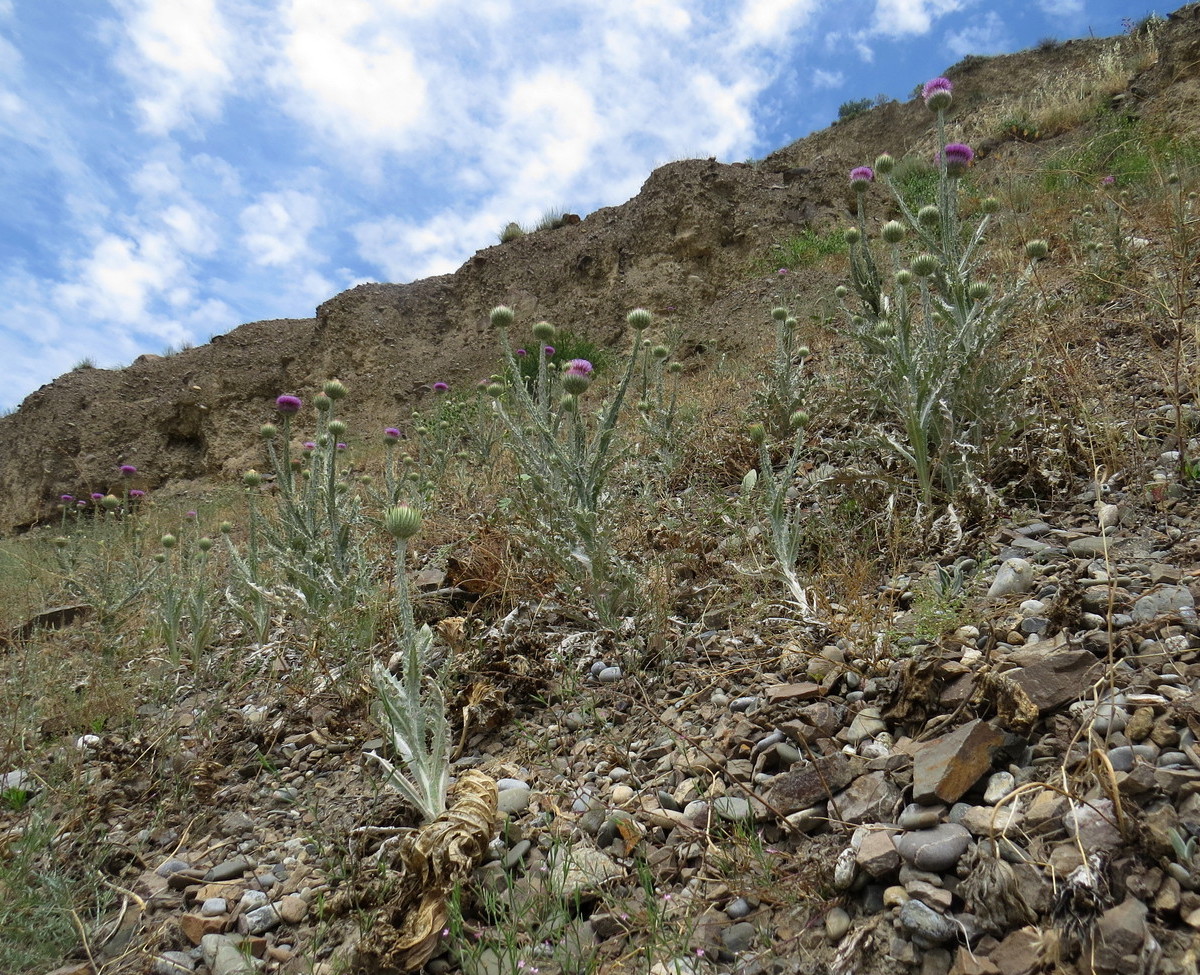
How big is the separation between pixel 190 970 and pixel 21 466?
15914 mm

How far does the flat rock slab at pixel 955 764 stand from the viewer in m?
1.49

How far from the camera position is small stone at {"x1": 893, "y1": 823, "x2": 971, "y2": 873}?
4.41 feet

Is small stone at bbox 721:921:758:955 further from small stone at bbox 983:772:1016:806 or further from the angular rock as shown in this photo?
small stone at bbox 983:772:1016:806

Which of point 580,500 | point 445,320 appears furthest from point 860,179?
point 445,320

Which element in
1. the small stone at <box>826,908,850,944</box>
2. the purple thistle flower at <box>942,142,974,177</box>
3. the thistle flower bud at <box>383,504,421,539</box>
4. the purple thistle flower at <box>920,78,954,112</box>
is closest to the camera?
the small stone at <box>826,908,850,944</box>

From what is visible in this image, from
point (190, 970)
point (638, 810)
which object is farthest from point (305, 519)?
point (638, 810)

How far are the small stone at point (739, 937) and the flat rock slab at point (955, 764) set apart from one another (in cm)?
44

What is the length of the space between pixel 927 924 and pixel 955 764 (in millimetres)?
372

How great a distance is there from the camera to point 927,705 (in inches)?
71.8

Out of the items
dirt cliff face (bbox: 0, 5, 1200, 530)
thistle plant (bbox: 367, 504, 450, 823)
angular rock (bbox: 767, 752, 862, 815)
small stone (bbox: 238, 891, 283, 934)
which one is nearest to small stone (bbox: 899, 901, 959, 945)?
angular rock (bbox: 767, 752, 862, 815)

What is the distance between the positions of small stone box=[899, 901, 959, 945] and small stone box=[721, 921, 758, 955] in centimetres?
30

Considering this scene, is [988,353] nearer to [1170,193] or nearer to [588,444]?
[588,444]

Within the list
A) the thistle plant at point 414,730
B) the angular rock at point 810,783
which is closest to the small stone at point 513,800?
the thistle plant at point 414,730

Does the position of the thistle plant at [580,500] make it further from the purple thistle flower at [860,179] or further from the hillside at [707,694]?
the purple thistle flower at [860,179]
